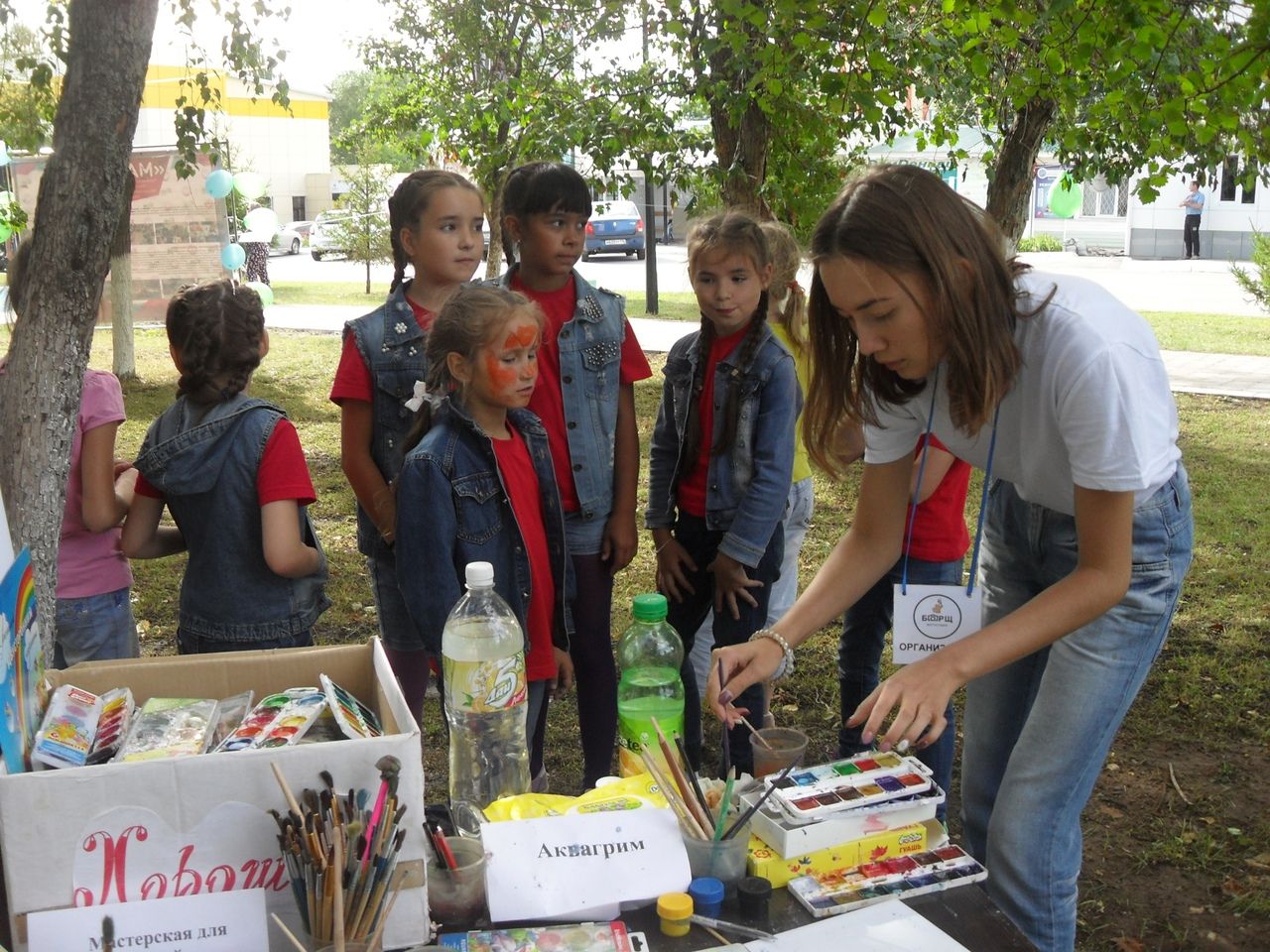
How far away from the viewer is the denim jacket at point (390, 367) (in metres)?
2.83

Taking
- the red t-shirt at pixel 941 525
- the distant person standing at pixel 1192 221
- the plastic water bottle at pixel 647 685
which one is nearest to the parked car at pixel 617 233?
the distant person standing at pixel 1192 221

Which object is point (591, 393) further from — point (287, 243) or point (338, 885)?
point (287, 243)

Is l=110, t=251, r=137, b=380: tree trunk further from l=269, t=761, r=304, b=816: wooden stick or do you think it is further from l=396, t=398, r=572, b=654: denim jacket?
l=269, t=761, r=304, b=816: wooden stick

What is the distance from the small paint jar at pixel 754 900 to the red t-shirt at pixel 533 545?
1.14 metres

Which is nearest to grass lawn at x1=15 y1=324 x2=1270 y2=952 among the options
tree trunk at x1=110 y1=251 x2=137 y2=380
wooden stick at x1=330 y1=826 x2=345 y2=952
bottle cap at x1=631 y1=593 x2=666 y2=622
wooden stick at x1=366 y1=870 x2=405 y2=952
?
bottle cap at x1=631 y1=593 x2=666 y2=622

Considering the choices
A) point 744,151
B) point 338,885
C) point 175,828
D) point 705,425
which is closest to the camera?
point 338,885

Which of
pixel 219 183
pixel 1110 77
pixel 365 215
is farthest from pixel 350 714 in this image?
pixel 365 215

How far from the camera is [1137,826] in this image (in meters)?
3.33

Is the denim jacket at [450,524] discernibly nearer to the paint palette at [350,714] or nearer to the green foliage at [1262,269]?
the paint palette at [350,714]

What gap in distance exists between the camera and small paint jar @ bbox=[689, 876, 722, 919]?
145cm

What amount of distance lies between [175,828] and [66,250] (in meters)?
1.70

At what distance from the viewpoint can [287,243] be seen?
94.4 feet

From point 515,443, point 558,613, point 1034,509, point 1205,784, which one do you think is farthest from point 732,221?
point 1205,784

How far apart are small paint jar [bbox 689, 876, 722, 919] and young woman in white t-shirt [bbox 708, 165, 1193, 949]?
291 mm
